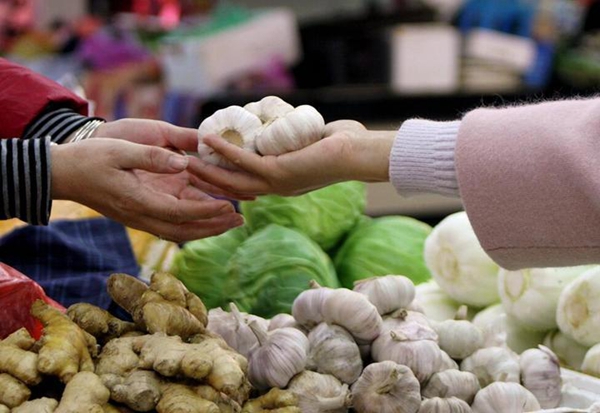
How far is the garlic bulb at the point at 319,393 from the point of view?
1663mm

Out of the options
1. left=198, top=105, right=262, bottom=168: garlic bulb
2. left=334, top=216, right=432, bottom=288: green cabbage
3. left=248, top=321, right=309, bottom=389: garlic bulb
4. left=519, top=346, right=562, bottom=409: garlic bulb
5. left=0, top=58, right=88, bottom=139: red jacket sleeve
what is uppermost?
left=198, top=105, right=262, bottom=168: garlic bulb

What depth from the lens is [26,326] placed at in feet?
5.69

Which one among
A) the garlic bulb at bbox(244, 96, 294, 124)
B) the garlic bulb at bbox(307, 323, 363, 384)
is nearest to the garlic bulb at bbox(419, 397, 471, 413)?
the garlic bulb at bbox(307, 323, 363, 384)

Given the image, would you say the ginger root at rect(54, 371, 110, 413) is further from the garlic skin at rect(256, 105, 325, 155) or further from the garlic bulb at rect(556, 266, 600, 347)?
the garlic bulb at rect(556, 266, 600, 347)

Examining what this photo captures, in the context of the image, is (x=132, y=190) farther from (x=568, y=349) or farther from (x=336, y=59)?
(x=336, y=59)

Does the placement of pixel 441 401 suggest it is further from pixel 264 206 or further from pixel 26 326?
pixel 264 206

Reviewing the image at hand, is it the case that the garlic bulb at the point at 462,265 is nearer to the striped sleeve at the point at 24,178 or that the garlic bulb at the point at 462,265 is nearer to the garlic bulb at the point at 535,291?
the garlic bulb at the point at 535,291

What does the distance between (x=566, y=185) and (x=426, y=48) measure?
183 inches

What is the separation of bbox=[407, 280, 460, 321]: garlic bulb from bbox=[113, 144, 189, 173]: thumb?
872 mm

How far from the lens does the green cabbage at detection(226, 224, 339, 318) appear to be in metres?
2.28

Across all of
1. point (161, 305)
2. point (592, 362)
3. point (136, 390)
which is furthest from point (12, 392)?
point (592, 362)

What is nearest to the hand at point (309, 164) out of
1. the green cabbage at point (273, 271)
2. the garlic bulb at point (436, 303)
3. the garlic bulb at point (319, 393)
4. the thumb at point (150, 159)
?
the thumb at point (150, 159)

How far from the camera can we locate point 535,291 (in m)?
2.27

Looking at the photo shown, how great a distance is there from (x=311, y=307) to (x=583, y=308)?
27.1 inches
